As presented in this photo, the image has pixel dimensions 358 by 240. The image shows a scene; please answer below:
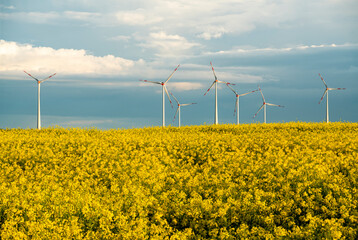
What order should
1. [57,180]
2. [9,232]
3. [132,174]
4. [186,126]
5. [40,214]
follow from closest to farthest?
1. [9,232]
2. [40,214]
3. [132,174]
4. [57,180]
5. [186,126]

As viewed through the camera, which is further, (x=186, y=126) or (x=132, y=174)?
(x=186, y=126)

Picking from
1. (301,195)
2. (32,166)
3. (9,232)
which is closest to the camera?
(9,232)

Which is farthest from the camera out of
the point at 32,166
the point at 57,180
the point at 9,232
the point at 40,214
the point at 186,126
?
the point at 186,126

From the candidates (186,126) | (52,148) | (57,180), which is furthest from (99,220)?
(186,126)

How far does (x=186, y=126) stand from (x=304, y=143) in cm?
1623

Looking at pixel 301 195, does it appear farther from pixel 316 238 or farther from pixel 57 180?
pixel 57 180

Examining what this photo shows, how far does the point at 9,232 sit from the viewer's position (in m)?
8.80

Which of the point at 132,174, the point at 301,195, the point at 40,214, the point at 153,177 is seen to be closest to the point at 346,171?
the point at 301,195

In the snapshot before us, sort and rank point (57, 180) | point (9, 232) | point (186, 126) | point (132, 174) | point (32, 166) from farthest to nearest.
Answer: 1. point (186, 126)
2. point (32, 166)
3. point (57, 180)
4. point (132, 174)
5. point (9, 232)

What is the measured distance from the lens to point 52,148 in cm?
2127

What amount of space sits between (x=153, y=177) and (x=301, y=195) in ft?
16.4

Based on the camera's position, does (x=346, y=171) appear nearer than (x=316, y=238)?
No

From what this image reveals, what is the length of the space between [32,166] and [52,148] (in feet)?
8.02

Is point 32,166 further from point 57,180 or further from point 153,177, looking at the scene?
point 153,177
